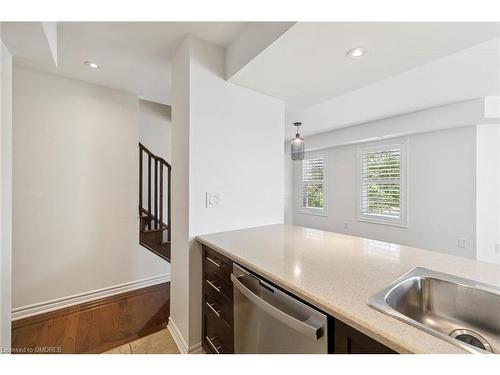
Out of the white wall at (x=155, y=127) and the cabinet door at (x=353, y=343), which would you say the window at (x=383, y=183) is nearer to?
the white wall at (x=155, y=127)

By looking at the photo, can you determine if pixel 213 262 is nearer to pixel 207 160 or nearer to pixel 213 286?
pixel 213 286

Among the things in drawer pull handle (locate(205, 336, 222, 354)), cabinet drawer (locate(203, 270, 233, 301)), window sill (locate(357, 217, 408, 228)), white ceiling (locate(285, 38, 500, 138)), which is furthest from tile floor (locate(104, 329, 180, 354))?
window sill (locate(357, 217, 408, 228))

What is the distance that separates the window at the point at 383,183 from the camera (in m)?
4.04

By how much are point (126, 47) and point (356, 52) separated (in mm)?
1717

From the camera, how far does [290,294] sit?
3.16 feet

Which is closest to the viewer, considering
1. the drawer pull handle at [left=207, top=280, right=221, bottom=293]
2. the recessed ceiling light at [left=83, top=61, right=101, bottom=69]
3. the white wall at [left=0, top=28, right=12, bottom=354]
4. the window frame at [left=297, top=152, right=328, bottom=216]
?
the white wall at [left=0, top=28, right=12, bottom=354]

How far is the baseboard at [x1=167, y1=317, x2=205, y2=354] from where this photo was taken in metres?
1.64

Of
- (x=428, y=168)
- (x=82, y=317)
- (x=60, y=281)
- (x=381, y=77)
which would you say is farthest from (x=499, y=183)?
(x=60, y=281)

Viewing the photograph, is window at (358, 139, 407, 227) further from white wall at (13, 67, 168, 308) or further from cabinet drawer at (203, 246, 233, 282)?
white wall at (13, 67, 168, 308)

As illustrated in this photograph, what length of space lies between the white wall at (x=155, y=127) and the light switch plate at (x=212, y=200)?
2053mm

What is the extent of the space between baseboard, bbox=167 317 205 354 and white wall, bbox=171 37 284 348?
0.11 ft

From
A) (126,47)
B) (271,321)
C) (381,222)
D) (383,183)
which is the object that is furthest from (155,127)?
(381,222)

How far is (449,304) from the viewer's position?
950 mm

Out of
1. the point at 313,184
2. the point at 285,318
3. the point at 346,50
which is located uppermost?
the point at 346,50
